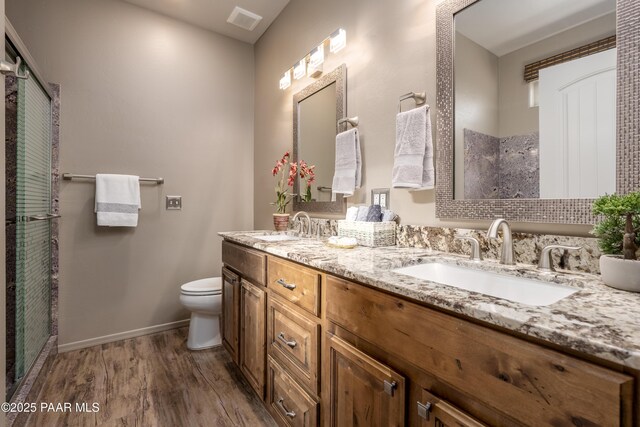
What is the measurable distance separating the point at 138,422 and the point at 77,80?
229cm

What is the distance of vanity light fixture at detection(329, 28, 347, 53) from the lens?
1.80 metres

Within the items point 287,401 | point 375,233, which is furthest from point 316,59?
point 287,401

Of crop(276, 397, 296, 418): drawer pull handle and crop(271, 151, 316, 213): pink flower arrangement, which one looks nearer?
crop(276, 397, 296, 418): drawer pull handle

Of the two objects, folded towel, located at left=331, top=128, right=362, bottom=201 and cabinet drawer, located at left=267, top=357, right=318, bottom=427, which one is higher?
folded towel, located at left=331, top=128, right=362, bottom=201

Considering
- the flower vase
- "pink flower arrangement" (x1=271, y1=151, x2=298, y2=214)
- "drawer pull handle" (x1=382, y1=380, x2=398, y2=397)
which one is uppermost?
"pink flower arrangement" (x1=271, y1=151, x2=298, y2=214)

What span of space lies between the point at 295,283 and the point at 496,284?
0.70m

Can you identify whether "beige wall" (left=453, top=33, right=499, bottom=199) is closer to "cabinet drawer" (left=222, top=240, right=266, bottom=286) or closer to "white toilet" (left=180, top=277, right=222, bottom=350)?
"cabinet drawer" (left=222, top=240, right=266, bottom=286)

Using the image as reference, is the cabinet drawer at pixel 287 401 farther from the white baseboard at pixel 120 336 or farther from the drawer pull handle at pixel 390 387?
the white baseboard at pixel 120 336

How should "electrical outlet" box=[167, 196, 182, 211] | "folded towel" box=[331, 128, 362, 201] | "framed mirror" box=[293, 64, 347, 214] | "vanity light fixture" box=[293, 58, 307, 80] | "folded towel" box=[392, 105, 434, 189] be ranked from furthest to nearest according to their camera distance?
1. "electrical outlet" box=[167, 196, 182, 211]
2. "vanity light fixture" box=[293, 58, 307, 80]
3. "framed mirror" box=[293, 64, 347, 214]
4. "folded towel" box=[331, 128, 362, 201]
5. "folded towel" box=[392, 105, 434, 189]

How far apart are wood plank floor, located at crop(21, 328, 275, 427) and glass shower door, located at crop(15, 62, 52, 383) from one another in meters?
0.25

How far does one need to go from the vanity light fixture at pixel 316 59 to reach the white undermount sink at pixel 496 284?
4.62 ft

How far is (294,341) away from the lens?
1.22 metres

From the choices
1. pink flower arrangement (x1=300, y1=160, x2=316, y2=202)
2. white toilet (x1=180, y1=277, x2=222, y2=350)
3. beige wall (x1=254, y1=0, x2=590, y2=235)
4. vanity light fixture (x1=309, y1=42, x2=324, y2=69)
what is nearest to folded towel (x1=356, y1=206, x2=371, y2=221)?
beige wall (x1=254, y1=0, x2=590, y2=235)

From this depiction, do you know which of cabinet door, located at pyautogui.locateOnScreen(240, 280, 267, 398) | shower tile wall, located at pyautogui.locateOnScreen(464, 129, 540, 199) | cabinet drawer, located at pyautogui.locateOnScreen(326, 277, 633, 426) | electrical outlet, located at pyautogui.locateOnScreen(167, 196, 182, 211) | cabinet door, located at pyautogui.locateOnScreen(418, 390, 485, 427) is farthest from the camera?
electrical outlet, located at pyautogui.locateOnScreen(167, 196, 182, 211)
